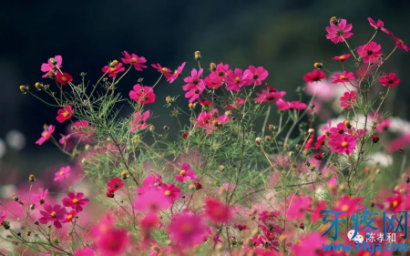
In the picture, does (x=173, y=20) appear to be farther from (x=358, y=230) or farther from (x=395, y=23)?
(x=358, y=230)

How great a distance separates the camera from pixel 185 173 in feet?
3.70

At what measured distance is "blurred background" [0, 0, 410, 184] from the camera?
6.58 metres

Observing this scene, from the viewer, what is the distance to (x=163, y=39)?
8758mm

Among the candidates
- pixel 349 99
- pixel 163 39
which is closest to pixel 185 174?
pixel 349 99

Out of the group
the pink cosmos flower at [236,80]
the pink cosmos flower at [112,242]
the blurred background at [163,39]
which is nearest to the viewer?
the pink cosmos flower at [112,242]

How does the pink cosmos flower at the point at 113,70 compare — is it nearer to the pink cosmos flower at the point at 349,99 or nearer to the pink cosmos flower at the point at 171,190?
the pink cosmos flower at the point at 171,190

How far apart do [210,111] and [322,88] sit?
182cm

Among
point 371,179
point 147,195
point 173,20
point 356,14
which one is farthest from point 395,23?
point 147,195

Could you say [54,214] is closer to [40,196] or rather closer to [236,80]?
[40,196]

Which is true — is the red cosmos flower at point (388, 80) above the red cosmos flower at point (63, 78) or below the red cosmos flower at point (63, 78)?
above

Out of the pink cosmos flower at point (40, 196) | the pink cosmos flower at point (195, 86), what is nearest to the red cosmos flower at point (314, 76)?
the pink cosmos flower at point (195, 86)

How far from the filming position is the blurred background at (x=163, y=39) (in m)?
6.58

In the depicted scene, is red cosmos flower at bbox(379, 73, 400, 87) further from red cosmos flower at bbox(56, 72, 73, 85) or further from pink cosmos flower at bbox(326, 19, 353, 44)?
red cosmos flower at bbox(56, 72, 73, 85)

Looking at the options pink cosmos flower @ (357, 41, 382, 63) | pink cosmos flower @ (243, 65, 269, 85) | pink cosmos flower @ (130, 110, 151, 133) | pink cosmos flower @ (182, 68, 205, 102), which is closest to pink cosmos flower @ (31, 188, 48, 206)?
pink cosmos flower @ (130, 110, 151, 133)
